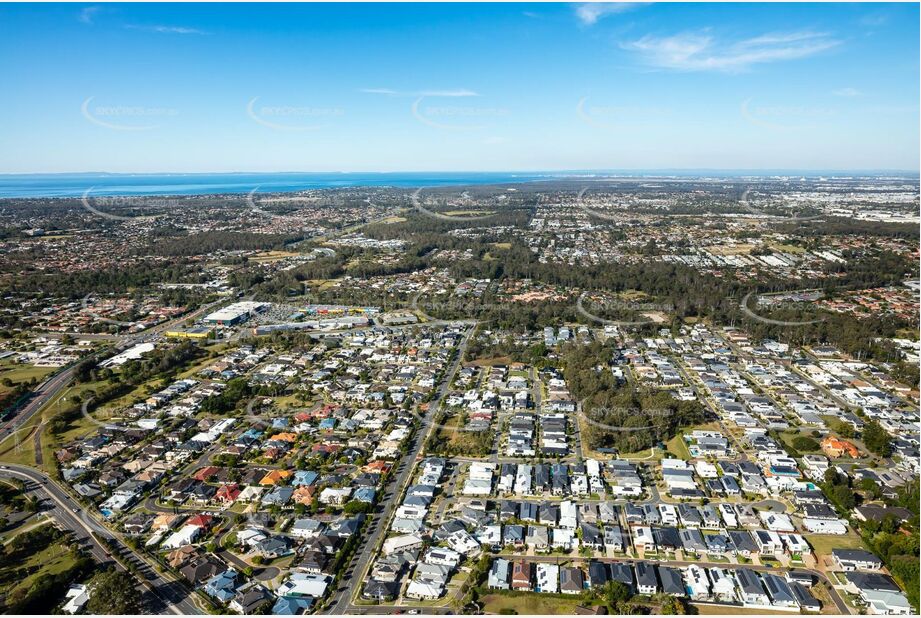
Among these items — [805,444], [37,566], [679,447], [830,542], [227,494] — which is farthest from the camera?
[679,447]

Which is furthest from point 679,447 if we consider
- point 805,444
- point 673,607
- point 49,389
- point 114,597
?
point 49,389

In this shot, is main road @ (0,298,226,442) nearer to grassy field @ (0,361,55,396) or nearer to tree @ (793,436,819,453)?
grassy field @ (0,361,55,396)

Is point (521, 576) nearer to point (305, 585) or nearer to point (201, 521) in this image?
point (305, 585)

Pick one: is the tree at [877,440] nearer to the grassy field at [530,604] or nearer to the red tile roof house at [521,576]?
the grassy field at [530,604]

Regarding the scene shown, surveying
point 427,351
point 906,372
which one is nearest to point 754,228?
point 906,372

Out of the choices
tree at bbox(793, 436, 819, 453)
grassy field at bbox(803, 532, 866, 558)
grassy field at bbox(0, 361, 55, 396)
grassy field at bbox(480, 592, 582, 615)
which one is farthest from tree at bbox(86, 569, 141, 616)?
tree at bbox(793, 436, 819, 453)
